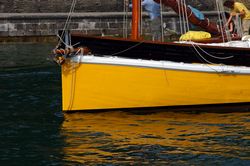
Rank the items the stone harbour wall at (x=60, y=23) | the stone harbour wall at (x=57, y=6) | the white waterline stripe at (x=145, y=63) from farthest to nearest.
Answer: the stone harbour wall at (x=57, y=6)
the stone harbour wall at (x=60, y=23)
the white waterline stripe at (x=145, y=63)

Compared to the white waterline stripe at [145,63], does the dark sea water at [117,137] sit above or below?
below

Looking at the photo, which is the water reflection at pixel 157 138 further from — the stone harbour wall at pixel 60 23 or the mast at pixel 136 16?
the stone harbour wall at pixel 60 23

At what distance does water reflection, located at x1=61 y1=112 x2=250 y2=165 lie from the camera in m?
10.3

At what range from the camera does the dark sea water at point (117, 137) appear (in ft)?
33.8

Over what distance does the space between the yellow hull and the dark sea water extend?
0.25m

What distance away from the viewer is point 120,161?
10109 millimetres

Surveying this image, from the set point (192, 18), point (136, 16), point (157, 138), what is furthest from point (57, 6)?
point (157, 138)

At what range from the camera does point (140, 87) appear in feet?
42.4

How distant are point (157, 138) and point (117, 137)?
2.13ft

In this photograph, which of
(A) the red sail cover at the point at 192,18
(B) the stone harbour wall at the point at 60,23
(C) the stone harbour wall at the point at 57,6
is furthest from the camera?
(C) the stone harbour wall at the point at 57,6

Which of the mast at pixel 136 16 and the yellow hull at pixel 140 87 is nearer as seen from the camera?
the yellow hull at pixel 140 87

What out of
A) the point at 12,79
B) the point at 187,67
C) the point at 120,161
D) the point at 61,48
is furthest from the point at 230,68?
the point at 12,79

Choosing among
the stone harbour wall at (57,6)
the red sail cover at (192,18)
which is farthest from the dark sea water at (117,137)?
the stone harbour wall at (57,6)

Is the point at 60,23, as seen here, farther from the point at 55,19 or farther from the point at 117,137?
the point at 117,137
